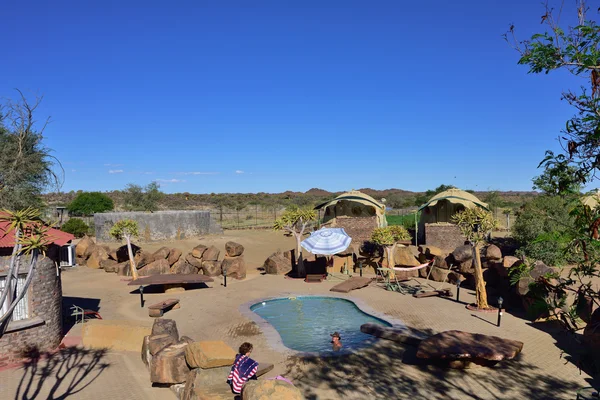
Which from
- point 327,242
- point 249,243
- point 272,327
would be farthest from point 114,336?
point 249,243

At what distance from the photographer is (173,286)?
1680 cm

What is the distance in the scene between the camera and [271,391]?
223 inches

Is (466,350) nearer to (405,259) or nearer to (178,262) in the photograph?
(405,259)

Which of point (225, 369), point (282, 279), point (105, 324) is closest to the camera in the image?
point (225, 369)

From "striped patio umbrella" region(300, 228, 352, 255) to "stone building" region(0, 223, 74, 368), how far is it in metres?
9.93

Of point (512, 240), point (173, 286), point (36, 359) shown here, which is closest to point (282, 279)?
point (173, 286)

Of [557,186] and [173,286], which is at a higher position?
[557,186]

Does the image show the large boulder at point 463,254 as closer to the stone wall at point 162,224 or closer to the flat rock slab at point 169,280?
the flat rock slab at point 169,280

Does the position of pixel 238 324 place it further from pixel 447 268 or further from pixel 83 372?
pixel 447 268

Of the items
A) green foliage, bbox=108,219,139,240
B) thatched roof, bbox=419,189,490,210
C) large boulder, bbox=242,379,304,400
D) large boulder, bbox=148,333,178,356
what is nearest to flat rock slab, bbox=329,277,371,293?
large boulder, bbox=148,333,178,356

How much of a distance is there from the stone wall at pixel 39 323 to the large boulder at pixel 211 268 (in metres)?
9.12

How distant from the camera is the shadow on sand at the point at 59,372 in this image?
7.70 meters

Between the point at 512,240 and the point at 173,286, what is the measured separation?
17.1m

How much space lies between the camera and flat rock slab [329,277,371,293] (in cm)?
1602
